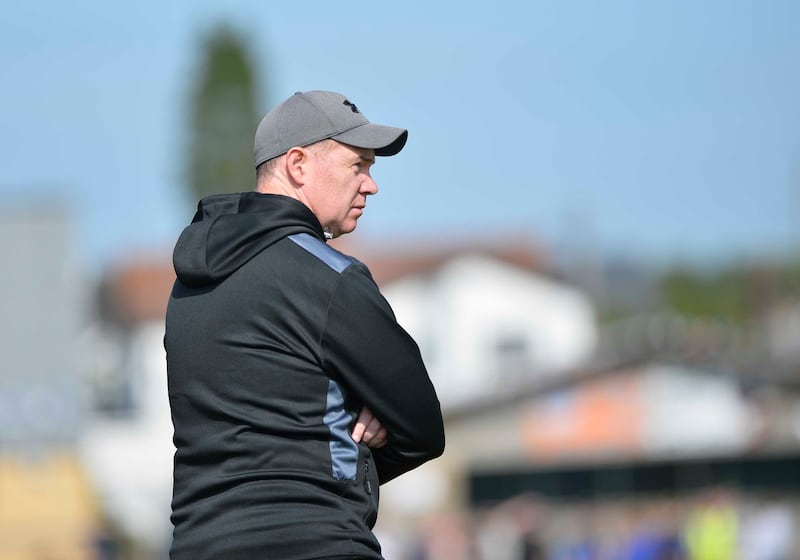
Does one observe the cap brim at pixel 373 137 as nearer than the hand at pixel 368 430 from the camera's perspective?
No

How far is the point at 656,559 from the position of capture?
20406 mm

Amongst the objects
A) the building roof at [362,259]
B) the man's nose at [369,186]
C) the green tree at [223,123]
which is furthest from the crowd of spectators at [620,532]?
the green tree at [223,123]

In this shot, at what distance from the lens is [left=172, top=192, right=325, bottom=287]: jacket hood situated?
3529 millimetres

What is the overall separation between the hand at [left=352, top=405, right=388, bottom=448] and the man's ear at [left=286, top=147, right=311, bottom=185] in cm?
60

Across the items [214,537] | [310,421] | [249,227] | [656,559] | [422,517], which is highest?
[249,227]

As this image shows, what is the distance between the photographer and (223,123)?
68.8 meters

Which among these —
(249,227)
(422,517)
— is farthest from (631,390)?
(249,227)

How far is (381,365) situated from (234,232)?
482 mm

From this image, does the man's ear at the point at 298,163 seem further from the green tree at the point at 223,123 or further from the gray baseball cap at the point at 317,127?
the green tree at the point at 223,123

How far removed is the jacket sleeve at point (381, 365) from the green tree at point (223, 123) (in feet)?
212

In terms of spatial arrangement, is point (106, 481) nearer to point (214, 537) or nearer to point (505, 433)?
point (505, 433)

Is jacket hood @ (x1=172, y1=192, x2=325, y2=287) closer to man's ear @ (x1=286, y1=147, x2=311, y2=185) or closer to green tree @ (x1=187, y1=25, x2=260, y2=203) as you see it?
man's ear @ (x1=286, y1=147, x2=311, y2=185)

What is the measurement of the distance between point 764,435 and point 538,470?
566 cm

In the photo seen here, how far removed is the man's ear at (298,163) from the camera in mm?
3656
